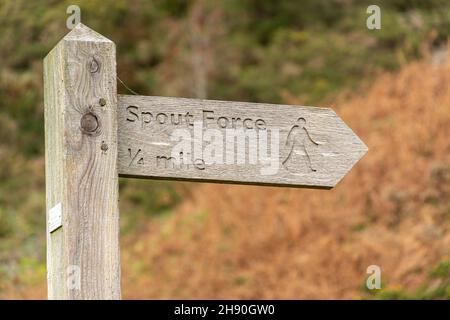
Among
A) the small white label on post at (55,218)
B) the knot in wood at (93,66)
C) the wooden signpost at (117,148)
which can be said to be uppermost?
the knot in wood at (93,66)

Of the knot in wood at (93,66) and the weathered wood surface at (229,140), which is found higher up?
the knot in wood at (93,66)

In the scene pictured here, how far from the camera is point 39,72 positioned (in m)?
12.0

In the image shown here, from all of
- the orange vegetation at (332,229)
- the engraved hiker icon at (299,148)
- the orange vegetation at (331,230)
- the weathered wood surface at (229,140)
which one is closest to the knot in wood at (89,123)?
the weathered wood surface at (229,140)

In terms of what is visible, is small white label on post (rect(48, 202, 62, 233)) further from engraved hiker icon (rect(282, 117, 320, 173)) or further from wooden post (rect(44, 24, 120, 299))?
engraved hiker icon (rect(282, 117, 320, 173))

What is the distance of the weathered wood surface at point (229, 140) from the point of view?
3.17 metres

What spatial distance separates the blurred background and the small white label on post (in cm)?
262

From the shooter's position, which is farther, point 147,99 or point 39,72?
point 39,72

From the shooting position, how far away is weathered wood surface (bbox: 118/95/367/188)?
3.17m

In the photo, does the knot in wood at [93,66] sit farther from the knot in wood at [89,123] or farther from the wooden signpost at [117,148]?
the knot in wood at [89,123]

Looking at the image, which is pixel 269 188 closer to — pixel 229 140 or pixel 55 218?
pixel 229 140

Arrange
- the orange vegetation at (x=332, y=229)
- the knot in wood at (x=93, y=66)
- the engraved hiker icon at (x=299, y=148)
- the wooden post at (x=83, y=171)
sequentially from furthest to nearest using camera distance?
1. the orange vegetation at (x=332, y=229)
2. the engraved hiker icon at (x=299, y=148)
3. the knot in wood at (x=93, y=66)
4. the wooden post at (x=83, y=171)
